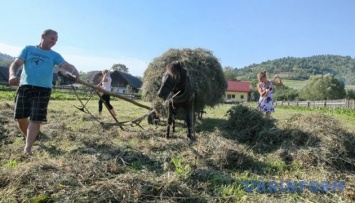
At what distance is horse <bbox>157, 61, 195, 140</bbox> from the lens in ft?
19.9

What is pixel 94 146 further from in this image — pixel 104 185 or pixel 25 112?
pixel 104 185

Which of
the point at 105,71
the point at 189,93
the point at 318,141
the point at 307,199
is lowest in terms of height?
the point at 307,199

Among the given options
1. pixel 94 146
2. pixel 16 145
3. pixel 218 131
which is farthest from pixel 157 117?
pixel 16 145

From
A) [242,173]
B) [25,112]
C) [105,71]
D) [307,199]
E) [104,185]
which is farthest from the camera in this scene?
[105,71]

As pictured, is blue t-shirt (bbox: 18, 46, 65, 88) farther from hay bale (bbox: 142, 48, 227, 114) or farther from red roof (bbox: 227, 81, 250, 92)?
red roof (bbox: 227, 81, 250, 92)

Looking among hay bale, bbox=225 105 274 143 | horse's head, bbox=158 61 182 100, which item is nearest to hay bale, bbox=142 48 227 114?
hay bale, bbox=225 105 274 143

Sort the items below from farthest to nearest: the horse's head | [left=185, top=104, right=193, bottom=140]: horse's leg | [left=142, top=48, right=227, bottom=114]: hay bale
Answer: [left=142, top=48, right=227, bottom=114]: hay bale → [left=185, top=104, right=193, bottom=140]: horse's leg → the horse's head

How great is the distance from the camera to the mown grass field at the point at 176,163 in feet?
9.68

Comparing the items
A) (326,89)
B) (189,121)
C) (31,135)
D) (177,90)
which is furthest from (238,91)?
(31,135)

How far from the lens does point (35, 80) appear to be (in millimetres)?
4719

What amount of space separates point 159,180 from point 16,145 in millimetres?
3178

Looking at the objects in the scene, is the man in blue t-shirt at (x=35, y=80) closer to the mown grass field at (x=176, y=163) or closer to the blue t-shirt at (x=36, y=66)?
the blue t-shirt at (x=36, y=66)

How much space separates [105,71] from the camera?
1057 cm

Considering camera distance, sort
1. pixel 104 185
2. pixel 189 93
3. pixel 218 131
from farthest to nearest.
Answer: pixel 218 131, pixel 189 93, pixel 104 185
